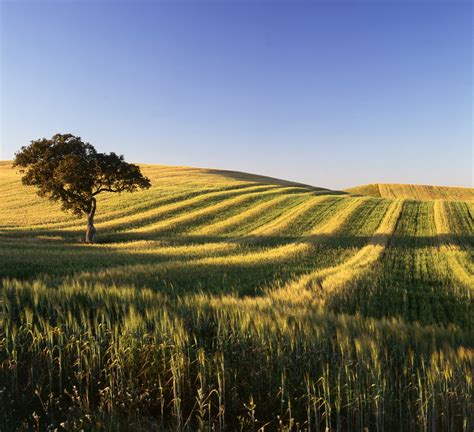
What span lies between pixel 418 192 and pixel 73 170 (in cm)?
7286

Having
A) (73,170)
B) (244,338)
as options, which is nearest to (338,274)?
(244,338)

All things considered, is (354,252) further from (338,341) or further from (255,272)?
(338,341)

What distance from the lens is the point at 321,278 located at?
1343cm

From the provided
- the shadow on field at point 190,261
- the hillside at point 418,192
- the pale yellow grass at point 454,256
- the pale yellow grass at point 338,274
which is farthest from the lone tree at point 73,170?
the hillside at point 418,192

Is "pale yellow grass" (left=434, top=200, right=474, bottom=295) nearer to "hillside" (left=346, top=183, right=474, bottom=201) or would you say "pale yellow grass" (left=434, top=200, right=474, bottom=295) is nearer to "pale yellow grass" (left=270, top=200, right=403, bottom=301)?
"pale yellow grass" (left=270, top=200, right=403, bottom=301)

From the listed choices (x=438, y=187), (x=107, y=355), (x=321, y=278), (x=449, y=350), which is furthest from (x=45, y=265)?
(x=438, y=187)

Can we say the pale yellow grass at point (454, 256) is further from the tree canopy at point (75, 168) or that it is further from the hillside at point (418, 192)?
the hillside at point (418, 192)

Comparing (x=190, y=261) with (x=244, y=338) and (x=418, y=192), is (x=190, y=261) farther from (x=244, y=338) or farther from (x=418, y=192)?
(x=418, y=192)

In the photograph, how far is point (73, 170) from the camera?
1039 inches

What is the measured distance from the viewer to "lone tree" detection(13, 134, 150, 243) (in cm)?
2712

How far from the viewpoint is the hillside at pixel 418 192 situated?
237 ft

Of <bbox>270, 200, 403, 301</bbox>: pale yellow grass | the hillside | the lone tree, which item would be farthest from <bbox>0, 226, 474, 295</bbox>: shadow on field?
the hillside

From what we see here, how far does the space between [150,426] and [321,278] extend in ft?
35.8

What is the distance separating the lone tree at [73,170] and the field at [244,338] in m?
3.86
